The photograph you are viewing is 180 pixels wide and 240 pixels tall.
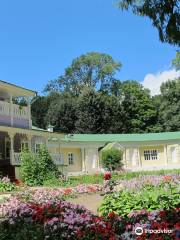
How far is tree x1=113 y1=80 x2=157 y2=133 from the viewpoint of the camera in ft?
210

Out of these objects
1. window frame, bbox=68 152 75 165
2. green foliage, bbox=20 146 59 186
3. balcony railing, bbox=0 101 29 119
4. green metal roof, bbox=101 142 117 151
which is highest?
balcony railing, bbox=0 101 29 119

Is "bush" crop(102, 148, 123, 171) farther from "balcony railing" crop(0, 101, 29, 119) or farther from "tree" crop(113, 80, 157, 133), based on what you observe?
"tree" crop(113, 80, 157, 133)

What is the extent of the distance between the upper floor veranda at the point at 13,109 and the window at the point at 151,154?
789 inches

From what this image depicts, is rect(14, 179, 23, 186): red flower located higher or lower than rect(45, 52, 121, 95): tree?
lower

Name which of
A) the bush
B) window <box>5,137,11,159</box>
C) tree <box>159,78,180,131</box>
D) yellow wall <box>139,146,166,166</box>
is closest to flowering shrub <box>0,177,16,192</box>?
window <box>5,137,11,159</box>

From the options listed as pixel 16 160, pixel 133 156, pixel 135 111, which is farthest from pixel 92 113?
pixel 16 160

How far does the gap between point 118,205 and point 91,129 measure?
49.1 m

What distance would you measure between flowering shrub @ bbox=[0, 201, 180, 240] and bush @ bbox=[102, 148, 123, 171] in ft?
113

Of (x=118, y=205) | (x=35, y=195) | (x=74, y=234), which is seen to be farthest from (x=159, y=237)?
(x=35, y=195)

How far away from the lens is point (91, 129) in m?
59.1

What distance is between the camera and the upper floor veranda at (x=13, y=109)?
29109mm

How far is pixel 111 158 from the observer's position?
43.0m

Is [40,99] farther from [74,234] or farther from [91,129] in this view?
[74,234]

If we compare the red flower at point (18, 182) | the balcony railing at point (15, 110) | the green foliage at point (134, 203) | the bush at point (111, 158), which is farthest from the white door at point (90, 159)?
the green foliage at point (134, 203)
